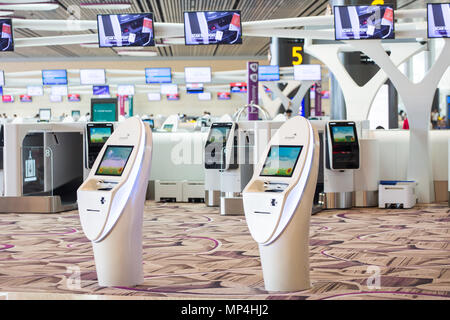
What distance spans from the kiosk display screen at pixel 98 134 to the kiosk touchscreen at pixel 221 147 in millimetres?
1604

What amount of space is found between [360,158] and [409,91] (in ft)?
4.46

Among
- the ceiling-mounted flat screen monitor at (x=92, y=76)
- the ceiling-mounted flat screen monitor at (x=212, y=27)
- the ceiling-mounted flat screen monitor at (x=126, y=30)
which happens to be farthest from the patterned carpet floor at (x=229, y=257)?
the ceiling-mounted flat screen monitor at (x=92, y=76)

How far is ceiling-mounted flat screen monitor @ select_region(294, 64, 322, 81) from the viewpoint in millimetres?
21125

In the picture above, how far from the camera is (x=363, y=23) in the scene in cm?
1161

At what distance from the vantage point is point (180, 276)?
5.57m

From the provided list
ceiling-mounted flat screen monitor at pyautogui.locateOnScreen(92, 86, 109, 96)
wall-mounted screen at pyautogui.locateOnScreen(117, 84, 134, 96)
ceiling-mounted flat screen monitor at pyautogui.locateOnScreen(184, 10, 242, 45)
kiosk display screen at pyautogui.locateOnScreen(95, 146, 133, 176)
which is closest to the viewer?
kiosk display screen at pyautogui.locateOnScreen(95, 146, 133, 176)

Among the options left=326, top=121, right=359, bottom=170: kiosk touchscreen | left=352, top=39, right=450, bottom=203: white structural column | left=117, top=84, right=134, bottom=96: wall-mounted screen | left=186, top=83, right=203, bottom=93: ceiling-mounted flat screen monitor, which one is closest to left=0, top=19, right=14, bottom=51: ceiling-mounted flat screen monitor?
left=326, top=121, right=359, bottom=170: kiosk touchscreen

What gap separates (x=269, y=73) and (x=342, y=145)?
12.4 metres

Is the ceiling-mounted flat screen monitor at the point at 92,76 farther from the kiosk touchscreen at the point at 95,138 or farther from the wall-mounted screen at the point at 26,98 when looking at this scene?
the kiosk touchscreen at the point at 95,138

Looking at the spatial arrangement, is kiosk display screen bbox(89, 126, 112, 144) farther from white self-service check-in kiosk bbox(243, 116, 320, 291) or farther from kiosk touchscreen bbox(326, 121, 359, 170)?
white self-service check-in kiosk bbox(243, 116, 320, 291)

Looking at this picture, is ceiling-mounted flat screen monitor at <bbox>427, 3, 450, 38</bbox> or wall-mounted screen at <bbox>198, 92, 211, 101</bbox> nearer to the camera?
ceiling-mounted flat screen monitor at <bbox>427, 3, 450, 38</bbox>

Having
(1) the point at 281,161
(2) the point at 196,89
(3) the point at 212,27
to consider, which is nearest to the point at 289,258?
(1) the point at 281,161

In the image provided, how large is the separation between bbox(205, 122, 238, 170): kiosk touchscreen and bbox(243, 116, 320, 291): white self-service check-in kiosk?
5536mm
